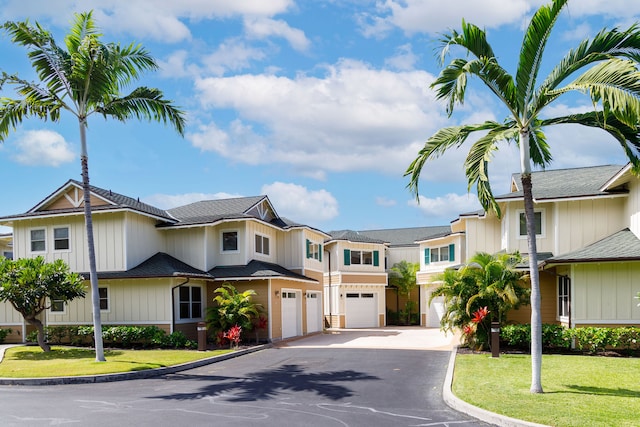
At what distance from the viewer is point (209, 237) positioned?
80.4 ft

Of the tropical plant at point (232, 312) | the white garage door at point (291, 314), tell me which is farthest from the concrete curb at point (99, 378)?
the white garage door at point (291, 314)

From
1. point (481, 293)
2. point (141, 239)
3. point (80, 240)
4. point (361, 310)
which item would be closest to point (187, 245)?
point (141, 239)

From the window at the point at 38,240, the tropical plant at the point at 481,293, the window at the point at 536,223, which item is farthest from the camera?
the window at the point at 38,240

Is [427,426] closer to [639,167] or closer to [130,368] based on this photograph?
[639,167]

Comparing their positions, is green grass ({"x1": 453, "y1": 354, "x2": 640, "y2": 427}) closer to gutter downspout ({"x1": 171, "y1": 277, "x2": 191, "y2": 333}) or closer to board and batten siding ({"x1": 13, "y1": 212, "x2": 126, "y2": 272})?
gutter downspout ({"x1": 171, "y1": 277, "x2": 191, "y2": 333})

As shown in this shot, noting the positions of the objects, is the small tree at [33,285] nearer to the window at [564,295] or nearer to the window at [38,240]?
the window at [38,240]

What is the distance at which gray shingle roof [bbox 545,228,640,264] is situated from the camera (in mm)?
17156

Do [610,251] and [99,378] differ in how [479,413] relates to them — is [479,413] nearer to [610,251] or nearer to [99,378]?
[99,378]

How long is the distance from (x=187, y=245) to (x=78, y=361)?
8.44 metres

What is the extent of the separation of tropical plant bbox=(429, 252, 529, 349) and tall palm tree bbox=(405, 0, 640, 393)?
6.69 meters

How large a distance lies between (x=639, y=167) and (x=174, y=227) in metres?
18.4

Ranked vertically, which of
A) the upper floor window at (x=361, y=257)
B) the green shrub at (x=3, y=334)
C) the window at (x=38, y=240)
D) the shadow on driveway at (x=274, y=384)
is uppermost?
the window at (x=38, y=240)

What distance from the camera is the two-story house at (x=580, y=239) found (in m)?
17.8

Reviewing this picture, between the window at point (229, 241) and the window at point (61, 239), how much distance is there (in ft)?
22.0
